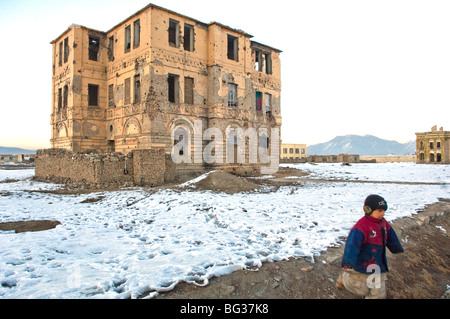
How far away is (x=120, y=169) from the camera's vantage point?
15586mm

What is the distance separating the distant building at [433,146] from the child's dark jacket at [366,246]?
61.0 metres

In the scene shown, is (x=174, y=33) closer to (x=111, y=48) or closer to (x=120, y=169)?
(x=111, y=48)

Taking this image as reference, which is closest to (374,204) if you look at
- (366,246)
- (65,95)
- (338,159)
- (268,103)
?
(366,246)

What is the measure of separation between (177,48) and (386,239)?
2108 cm

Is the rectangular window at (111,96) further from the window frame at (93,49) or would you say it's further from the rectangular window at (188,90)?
the rectangular window at (188,90)

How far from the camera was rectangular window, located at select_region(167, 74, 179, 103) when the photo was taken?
72.7 ft

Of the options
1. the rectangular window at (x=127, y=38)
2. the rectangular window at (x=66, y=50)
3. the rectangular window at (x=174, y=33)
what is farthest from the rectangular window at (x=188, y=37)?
the rectangular window at (x=66, y=50)

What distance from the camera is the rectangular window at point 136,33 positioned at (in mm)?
21553

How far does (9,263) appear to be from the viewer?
4656mm

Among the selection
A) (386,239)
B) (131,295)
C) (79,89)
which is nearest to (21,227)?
(131,295)

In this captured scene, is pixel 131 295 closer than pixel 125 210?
Yes

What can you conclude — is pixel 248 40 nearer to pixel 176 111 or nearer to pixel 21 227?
pixel 176 111

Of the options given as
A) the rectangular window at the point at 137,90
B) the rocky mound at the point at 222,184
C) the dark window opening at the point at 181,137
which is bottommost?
the rocky mound at the point at 222,184

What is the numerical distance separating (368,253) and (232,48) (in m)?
25.8
